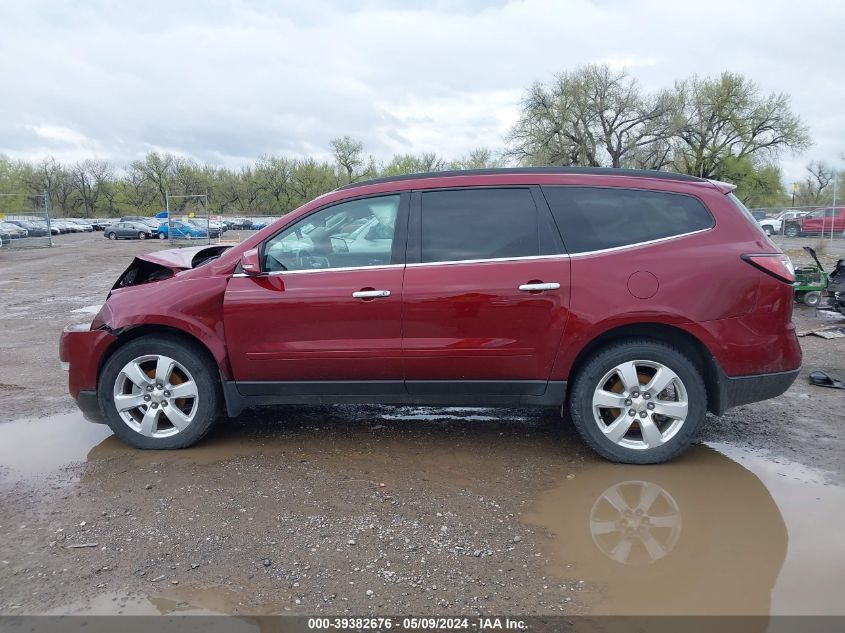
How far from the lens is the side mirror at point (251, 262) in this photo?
4043mm

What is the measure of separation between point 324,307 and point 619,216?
6.54ft

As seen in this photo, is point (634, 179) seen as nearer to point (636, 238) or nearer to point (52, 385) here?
point (636, 238)

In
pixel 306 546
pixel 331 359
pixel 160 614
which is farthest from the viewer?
pixel 331 359

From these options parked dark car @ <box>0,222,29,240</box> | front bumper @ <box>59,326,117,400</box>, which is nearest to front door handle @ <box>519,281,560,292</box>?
front bumper @ <box>59,326,117,400</box>

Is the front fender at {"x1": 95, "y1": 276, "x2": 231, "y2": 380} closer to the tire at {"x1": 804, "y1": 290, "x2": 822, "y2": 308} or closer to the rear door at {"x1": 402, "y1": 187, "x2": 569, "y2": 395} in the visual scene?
the rear door at {"x1": 402, "y1": 187, "x2": 569, "y2": 395}

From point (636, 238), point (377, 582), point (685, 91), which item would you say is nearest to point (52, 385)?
point (377, 582)

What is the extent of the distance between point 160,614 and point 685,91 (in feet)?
159

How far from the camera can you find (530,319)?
3852 mm

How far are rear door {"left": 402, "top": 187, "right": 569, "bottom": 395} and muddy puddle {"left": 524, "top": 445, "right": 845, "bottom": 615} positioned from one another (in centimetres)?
85

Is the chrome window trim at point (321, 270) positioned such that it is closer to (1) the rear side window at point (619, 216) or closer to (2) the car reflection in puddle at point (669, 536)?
(1) the rear side window at point (619, 216)

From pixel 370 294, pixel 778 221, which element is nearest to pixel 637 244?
pixel 370 294

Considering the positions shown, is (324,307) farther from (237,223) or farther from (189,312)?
(237,223)

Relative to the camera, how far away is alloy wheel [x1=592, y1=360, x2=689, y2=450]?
12.6 feet

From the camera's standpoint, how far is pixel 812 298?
395 inches
